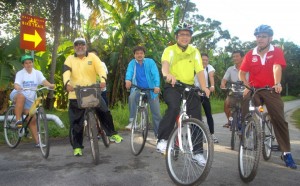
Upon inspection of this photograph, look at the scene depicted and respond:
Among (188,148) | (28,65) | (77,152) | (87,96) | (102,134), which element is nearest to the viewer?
(188,148)

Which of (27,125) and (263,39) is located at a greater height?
(263,39)

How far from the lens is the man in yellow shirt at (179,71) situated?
15.5 feet

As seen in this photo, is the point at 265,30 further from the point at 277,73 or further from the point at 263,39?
the point at 277,73

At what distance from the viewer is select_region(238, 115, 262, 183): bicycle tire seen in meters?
4.04

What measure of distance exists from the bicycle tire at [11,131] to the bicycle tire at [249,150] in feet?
14.2

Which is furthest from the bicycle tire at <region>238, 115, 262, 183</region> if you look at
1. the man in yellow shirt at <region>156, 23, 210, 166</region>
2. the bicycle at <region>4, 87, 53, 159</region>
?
the bicycle at <region>4, 87, 53, 159</region>

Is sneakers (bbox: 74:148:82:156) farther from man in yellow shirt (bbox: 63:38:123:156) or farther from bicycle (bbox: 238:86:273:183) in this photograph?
bicycle (bbox: 238:86:273:183)

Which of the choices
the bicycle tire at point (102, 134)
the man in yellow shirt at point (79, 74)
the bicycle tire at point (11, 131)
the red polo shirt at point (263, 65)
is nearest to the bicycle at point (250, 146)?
the red polo shirt at point (263, 65)

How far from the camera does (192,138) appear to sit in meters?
4.10

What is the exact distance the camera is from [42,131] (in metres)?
5.71

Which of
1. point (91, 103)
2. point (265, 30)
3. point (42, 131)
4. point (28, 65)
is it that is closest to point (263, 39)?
point (265, 30)

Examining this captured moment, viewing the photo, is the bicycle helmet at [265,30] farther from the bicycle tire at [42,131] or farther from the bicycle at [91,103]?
the bicycle tire at [42,131]

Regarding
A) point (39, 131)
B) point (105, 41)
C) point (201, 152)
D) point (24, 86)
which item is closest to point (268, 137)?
point (201, 152)

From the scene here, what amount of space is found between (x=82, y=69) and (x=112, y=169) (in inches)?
72.8
